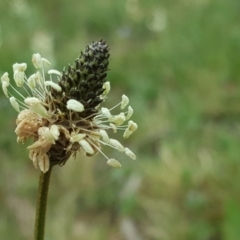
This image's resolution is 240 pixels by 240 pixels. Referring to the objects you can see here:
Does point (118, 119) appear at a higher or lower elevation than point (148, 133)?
lower

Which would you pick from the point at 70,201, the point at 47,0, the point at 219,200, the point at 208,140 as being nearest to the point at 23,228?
the point at 70,201

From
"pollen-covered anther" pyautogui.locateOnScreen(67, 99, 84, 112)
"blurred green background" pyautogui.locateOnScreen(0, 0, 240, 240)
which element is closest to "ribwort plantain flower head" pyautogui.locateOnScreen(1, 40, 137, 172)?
"pollen-covered anther" pyautogui.locateOnScreen(67, 99, 84, 112)

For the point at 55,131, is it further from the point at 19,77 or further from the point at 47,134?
the point at 19,77

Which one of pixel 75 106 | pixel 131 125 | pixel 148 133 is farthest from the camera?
pixel 148 133

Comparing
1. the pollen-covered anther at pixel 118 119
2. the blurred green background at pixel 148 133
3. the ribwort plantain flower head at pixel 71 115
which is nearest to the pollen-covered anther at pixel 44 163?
the ribwort plantain flower head at pixel 71 115

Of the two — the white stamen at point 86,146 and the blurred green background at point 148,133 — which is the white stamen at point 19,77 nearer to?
the white stamen at point 86,146

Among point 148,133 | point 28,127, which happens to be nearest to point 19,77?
point 28,127

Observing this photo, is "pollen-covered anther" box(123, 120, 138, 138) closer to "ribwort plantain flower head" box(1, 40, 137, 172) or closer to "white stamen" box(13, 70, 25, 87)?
"ribwort plantain flower head" box(1, 40, 137, 172)
